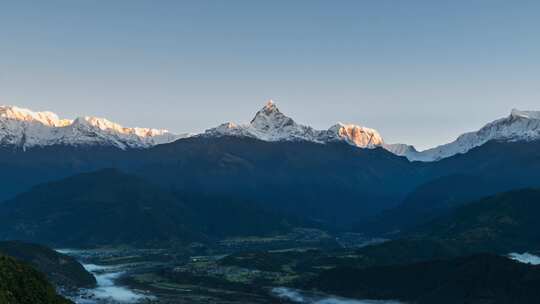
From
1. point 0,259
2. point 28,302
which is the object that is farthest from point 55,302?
point 0,259

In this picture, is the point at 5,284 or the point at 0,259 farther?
the point at 0,259

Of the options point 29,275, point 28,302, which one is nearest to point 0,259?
point 29,275

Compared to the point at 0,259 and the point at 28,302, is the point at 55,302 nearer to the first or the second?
the point at 28,302

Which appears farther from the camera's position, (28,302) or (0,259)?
(0,259)

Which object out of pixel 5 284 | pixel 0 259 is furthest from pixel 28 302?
pixel 0 259

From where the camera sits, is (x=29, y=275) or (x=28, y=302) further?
(x=29, y=275)

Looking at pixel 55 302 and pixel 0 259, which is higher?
pixel 0 259

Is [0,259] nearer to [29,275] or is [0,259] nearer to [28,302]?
[29,275]
